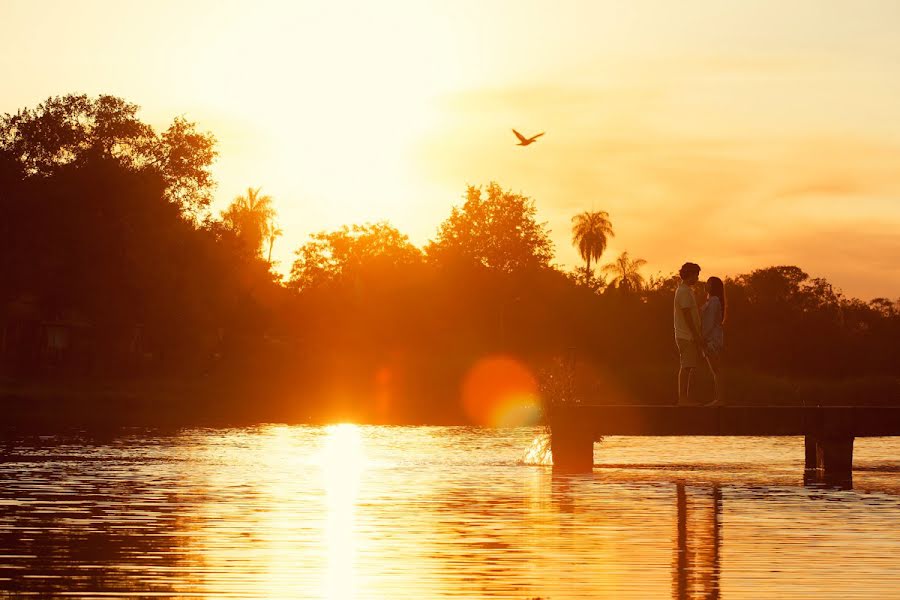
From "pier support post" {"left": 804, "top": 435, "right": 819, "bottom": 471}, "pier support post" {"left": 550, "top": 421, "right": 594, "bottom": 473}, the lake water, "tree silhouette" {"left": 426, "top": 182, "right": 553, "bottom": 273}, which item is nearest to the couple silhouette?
the lake water

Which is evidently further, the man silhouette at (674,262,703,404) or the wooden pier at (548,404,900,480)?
the wooden pier at (548,404,900,480)

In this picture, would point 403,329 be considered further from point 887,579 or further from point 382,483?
point 887,579

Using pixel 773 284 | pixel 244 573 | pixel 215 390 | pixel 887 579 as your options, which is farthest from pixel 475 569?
pixel 773 284

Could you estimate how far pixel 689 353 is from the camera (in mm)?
23266

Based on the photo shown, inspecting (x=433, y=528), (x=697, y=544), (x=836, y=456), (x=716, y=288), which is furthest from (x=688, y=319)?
(x=697, y=544)

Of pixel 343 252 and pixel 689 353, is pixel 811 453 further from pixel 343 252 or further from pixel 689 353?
pixel 343 252

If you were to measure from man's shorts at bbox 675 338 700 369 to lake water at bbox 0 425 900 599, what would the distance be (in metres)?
1.89

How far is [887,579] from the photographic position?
12.3 metres

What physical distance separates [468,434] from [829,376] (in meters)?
48.1

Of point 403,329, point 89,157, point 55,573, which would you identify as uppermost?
point 89,157

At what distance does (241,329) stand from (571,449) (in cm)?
6712

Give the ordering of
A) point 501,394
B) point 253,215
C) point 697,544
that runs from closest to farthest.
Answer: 1. point 697,544
2. point 501,394
3. point 253,215

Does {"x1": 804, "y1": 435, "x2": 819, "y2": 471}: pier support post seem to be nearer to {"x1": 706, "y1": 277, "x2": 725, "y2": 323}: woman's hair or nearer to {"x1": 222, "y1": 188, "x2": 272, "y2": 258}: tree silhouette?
{"x1": 706, "y1": 277, "x2": 725, "y2": 323}: woman's hair

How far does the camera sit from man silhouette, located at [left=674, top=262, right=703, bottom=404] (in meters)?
22.1
